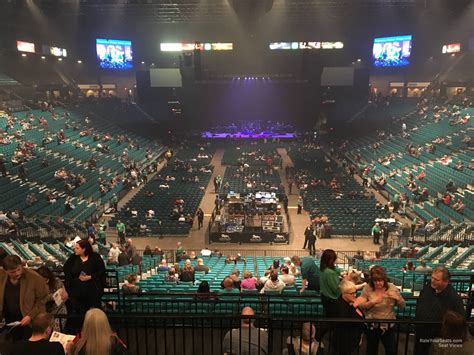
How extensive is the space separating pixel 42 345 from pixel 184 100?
46.3 metres

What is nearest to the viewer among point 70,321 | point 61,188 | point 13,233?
point 70,321

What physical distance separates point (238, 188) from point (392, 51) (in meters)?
32.7

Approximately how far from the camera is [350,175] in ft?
98.9

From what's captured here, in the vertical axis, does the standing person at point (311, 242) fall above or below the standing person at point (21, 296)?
below

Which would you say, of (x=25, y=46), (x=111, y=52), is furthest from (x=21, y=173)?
(x=111, y=52)

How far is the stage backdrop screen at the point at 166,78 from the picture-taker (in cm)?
4709

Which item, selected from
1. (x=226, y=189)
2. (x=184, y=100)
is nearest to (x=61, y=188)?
(x=226, y=189)

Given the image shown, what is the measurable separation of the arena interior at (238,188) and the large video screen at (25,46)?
0.20 m

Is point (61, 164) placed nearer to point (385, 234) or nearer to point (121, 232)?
point (121, 232)

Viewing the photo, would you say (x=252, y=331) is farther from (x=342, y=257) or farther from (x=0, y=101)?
(x=0, y=101)

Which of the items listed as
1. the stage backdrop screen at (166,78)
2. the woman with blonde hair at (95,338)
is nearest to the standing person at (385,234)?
the woman with blonde hair at (95,338)

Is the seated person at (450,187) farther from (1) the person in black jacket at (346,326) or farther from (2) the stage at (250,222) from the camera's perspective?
(1) the person in black jacket at (346,326)

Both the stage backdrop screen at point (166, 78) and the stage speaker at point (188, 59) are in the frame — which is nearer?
the stage speaker at point (188, 59)

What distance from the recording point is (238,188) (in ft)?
85.8
